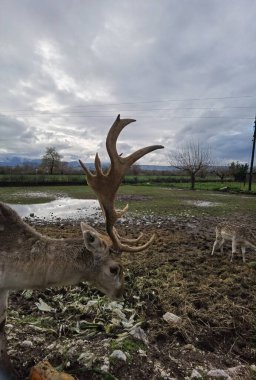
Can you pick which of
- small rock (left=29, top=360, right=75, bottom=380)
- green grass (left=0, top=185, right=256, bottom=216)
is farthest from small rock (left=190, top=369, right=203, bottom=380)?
green grass (left=0, top=185, right=256, bottom=216)

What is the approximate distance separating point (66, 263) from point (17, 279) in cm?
57

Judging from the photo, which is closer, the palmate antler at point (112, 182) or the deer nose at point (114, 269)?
the deer nose at point (114, 269)

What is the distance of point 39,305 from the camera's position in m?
4.92

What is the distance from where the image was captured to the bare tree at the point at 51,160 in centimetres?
7300

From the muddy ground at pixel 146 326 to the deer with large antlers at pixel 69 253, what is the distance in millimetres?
785

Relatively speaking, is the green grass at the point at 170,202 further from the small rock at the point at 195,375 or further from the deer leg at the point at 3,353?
the deer leg at the point at 3,353

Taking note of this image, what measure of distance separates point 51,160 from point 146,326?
240ft

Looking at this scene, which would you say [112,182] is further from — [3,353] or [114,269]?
[3,353]

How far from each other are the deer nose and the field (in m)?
1.05

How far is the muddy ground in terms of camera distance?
3.59 meters

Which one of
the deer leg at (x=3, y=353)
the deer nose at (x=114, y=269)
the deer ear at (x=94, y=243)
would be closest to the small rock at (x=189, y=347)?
the deer nose at (x=114, y=269)

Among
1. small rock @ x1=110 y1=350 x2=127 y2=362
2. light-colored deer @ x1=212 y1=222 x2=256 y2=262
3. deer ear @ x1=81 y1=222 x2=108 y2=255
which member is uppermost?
deer ear @ x1=81 y1=222 x2=108 y2=255

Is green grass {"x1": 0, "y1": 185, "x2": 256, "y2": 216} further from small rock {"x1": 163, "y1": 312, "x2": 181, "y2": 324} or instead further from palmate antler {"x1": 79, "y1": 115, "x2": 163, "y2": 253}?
palmate antler {"x1": 79, "y1": 115, "x2": 163, "y2": 253}

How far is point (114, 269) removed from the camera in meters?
3.61
